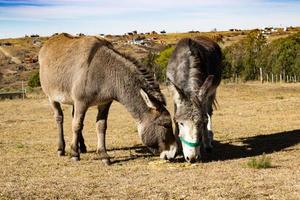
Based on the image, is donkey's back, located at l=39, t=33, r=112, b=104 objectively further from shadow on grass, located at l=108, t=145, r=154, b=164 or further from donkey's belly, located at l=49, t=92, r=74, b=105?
shadow on grass, located at l=108, t=145, r=154, b=164

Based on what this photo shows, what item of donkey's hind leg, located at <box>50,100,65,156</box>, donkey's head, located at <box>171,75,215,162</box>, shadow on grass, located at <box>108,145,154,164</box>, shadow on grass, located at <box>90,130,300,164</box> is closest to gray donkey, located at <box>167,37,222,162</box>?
donkey's head, located at <box>171,75,215,162</box>

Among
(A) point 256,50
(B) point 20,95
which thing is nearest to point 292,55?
(A) point 256,50

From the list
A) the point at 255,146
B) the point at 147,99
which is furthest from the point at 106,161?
the point at 255,146

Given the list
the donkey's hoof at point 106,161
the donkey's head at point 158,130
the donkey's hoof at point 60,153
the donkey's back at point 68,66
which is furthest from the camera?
the donkey's hoof at point 60,153

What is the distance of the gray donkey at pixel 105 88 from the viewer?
35.0 ft

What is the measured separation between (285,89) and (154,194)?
2903cm

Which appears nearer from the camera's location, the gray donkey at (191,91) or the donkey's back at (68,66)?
the gray donkey at (191,91)

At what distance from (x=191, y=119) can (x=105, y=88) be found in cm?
229

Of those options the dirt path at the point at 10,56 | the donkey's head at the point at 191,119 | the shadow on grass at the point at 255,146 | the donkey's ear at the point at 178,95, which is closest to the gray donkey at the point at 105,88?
the donkey's ear at the point at 178,95

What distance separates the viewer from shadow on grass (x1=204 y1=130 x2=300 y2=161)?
1190 cm

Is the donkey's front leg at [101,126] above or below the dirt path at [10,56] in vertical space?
Result: above

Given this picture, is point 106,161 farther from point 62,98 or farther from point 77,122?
point 62,98

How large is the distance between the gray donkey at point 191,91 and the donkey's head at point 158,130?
0.74 ft

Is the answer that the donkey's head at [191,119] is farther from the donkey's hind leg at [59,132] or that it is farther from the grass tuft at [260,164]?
the donkey's hind leg at [59,132]
